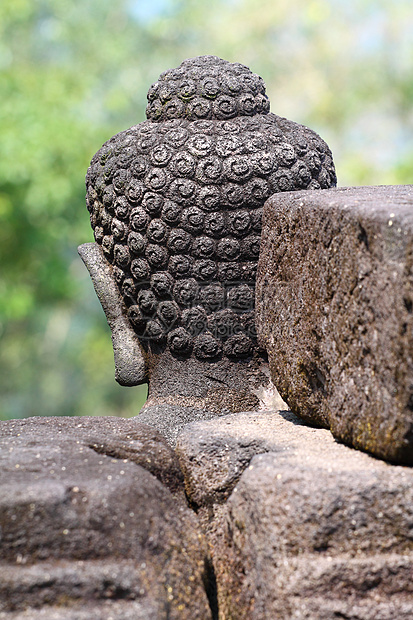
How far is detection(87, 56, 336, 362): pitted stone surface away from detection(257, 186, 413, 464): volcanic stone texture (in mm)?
266

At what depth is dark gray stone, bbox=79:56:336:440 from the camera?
2.29 m

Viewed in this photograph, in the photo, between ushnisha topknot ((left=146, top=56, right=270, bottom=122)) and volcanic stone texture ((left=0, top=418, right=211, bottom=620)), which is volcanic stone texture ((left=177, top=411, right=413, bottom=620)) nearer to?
volcanic stone texture ((left=0, top=418, right=211, bottom=620))

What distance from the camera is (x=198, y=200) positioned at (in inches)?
89.9

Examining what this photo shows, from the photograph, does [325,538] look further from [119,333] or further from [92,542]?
[119,333]

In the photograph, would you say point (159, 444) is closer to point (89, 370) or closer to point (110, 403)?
point (89, 370)

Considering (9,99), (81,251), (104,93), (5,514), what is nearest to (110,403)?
(104,93)

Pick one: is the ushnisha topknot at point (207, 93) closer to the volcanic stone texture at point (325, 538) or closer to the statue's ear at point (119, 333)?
the statue's ear at point (119, 333)

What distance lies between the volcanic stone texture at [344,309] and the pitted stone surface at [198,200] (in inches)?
10.5

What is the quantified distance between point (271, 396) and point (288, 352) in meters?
0.51

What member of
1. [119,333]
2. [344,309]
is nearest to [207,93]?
[119,333]

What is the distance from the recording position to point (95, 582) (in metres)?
1.38

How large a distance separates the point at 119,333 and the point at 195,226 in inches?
17.7

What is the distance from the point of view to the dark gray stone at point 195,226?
90.2 inches

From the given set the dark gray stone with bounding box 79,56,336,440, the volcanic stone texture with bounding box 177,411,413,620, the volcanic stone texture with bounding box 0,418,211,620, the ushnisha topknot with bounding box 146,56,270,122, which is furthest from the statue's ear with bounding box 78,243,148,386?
the volcanic stone texture with bounding box 177,411,413,620
